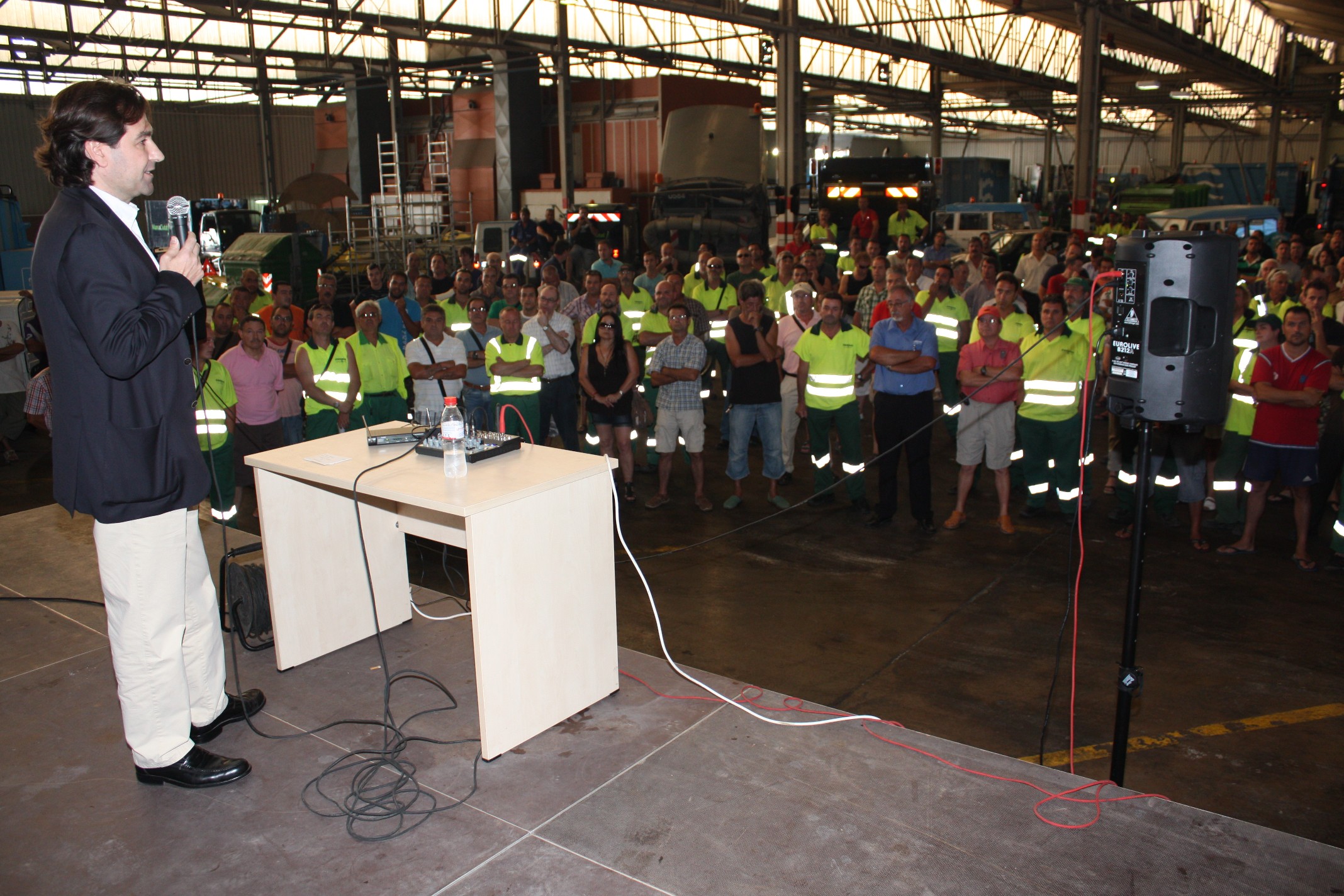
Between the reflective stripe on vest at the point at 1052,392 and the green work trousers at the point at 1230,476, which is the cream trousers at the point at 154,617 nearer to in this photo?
the reflective stripe on vest at the point at 1052,392

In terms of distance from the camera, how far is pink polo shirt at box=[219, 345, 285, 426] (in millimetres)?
7203

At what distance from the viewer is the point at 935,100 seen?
98.9 feet

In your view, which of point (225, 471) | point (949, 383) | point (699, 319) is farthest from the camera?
point (949, 383)

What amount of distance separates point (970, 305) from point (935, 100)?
22313mm

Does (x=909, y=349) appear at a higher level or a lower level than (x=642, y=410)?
higher

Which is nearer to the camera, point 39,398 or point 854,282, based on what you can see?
point 39,398

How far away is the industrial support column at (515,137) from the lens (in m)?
27.1

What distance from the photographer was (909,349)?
23.8ft

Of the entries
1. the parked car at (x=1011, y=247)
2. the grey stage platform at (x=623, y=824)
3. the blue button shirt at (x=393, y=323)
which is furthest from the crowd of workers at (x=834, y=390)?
the parked car at (x=1011, y=247)

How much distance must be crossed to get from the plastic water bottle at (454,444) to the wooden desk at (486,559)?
0.05 metres

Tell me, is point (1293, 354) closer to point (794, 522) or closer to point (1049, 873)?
point (794, 522)

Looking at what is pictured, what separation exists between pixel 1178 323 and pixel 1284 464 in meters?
4.19

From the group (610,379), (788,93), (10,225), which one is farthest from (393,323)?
(788,93)

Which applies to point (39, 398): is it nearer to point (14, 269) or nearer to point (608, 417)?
point (608, 417)
